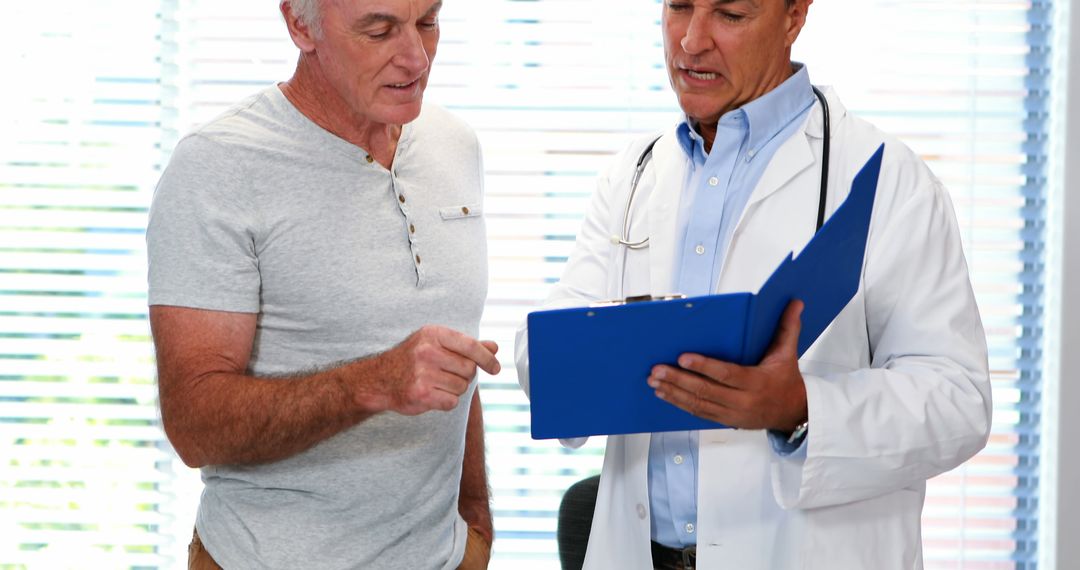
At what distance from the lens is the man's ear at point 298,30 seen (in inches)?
61.6

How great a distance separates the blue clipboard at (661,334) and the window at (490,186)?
1.37 meters

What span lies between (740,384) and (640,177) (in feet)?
1.70

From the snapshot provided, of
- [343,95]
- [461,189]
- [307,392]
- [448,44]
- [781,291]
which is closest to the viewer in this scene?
[781,291]

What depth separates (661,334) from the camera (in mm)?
1166

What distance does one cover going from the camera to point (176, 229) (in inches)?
56.1

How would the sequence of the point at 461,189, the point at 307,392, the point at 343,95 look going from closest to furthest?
the point at 307,392 → the point at 343,95 → the point at 461,189

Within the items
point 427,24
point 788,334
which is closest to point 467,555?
point 788,334

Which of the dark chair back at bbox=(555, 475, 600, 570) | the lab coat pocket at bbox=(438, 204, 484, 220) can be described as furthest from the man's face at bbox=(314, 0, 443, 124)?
the dark chair back at bbox=(555, 475, 600, 570)

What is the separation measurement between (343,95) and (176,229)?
12.8 inches

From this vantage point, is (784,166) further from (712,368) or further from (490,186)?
(490,186)

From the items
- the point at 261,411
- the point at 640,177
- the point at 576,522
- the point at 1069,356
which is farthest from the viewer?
the point at 1069,356

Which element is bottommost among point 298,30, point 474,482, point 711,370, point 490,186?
point 474,482

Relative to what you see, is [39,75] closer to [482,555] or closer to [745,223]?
[482,555]

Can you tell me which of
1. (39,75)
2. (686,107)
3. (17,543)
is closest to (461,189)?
(686,107)
